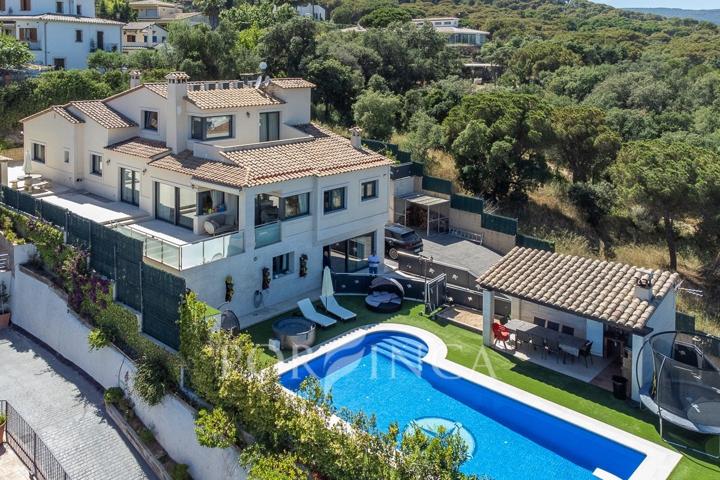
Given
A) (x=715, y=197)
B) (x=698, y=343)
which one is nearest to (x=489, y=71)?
(x=715, y=197)

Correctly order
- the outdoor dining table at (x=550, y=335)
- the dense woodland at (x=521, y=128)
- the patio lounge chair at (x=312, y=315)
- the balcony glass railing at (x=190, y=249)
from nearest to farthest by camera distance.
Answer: the outdoor dining table at (x=550, y=335)
the balcony glass railing at (x=190, y=249)
the patio lounge chair at (x=312, y=315)
the dense woodland at (x=521, y=128)

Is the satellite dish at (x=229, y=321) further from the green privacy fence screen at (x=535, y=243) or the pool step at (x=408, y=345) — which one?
the green privacy fence screen at (x=535, y=243)

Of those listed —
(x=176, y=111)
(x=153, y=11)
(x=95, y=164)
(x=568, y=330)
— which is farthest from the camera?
(x=153, y=11)

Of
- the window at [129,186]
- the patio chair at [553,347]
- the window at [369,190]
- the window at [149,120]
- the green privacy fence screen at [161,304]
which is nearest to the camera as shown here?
the green privacy fence screen at [161,304]

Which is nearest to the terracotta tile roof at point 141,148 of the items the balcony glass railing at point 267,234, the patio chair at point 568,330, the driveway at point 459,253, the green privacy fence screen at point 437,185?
the balcony glass railing at point 267,234

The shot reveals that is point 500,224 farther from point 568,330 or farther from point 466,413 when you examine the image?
point 466,413

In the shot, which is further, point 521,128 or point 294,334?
point 521,128

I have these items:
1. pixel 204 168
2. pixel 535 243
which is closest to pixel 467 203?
pixel 535 243
